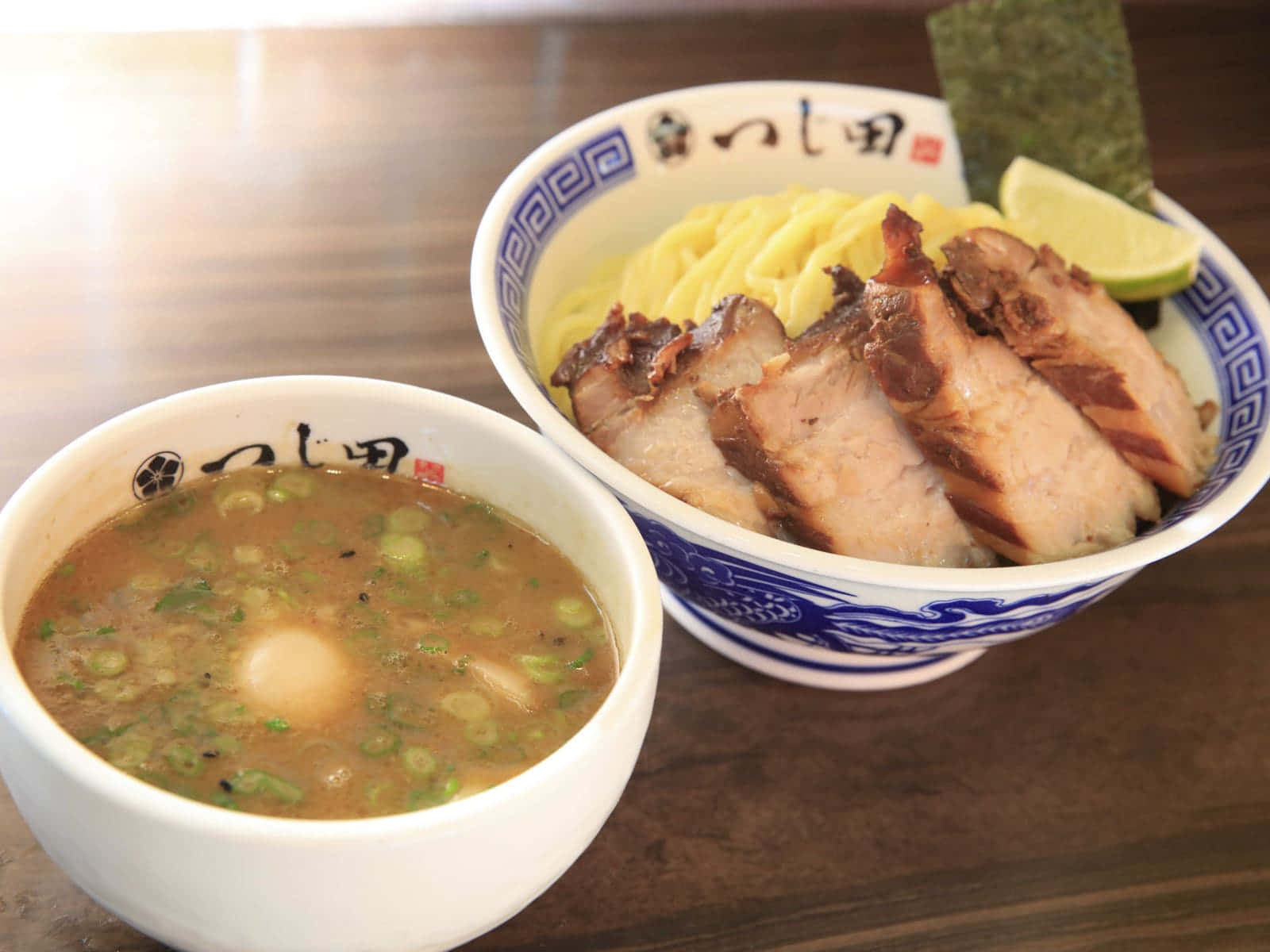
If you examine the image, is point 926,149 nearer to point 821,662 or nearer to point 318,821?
point 821,662

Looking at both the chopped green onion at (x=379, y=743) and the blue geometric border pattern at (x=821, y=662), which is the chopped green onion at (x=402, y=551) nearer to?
the chopped green onion at (x=379, y=743)

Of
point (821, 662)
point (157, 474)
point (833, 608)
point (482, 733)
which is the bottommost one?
point (821, 662)

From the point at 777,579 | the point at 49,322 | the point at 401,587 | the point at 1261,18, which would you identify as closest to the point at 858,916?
Result: the point at 777,579

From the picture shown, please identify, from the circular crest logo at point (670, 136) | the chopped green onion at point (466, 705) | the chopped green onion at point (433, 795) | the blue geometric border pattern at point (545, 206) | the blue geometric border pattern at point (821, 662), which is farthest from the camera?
the circular crest logo at point (670, 136)

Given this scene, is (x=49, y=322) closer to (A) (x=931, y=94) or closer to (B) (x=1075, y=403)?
(B) (x=1075, y=403)

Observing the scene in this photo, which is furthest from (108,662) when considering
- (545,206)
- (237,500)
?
(545,206)

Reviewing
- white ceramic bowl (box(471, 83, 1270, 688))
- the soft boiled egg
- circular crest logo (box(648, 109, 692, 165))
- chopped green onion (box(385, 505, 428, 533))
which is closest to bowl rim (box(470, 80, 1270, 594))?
white ceramic bowl (box(471, 83, 1270, 688))

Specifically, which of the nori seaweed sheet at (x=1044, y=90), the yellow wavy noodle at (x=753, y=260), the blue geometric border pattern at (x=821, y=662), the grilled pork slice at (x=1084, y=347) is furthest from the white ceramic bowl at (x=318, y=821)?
the nori seaweed sheet at (x=1044, y=90)
